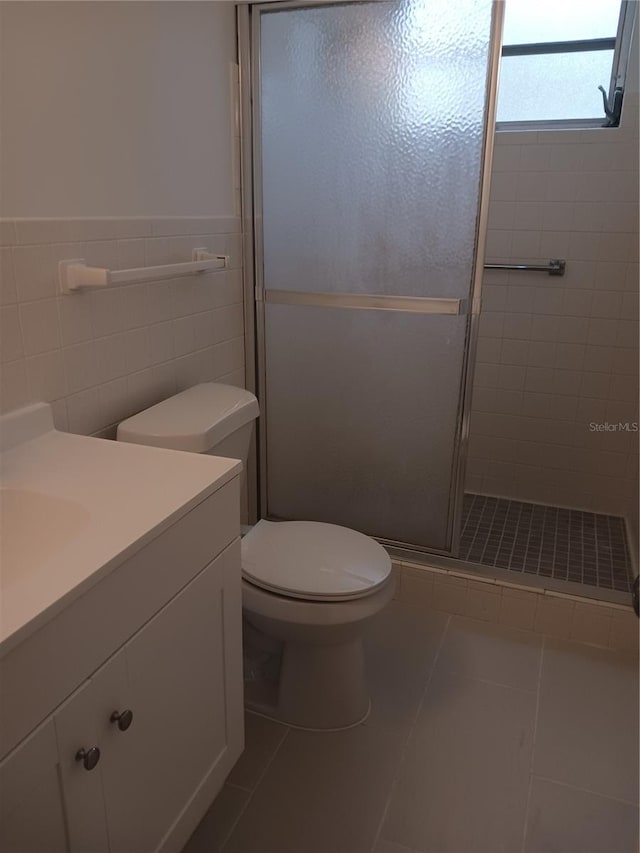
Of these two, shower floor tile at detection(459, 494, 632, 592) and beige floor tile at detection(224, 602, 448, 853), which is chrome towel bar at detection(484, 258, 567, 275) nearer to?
shower floor tile at detection(459, 494, 632, 592)

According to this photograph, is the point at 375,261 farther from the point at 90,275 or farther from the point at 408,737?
the point at 408,737

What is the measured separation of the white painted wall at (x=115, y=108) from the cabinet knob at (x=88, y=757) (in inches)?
38.6

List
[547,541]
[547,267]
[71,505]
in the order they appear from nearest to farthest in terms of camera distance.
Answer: [71,505], [547,541], [547,267]

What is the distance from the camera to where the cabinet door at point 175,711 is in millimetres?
1050

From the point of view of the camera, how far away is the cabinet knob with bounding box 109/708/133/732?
1016 mm

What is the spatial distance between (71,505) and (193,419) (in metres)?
0.57

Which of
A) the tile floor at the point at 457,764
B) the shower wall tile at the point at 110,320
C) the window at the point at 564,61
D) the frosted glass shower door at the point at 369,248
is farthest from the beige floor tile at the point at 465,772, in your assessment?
the window at the point at 564,61

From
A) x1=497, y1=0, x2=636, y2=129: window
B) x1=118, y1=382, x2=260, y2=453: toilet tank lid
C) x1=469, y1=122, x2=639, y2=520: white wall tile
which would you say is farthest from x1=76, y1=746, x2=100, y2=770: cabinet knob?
x1=497, y1=0, x2=636, y2=129: window

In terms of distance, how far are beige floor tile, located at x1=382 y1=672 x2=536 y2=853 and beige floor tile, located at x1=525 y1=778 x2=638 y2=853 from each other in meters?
0.04

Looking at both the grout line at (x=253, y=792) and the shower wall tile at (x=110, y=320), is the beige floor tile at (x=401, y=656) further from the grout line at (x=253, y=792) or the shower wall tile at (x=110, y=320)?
the shower wall tile at (x=110, y=320)

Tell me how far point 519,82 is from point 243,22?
47.7 inches

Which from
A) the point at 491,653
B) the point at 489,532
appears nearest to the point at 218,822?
the point at 491,653

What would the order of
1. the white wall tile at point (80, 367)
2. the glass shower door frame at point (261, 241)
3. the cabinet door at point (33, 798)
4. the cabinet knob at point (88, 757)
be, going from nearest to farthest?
1. the cabinet door at point (33, 798)
2. the cabinet knob at point (88, 757)
3. the white wall tile at point (80, 367)
4. the glass shower door frame at point (261, 241)

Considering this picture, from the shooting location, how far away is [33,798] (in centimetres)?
88
